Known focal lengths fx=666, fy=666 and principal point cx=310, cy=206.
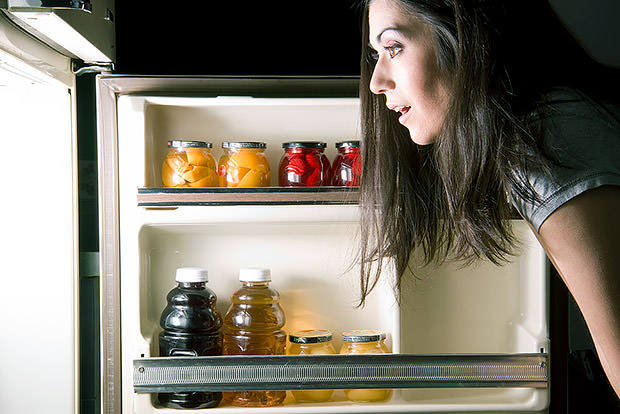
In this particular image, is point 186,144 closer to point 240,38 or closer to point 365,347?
point 240,38

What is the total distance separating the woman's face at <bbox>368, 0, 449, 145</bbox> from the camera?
94 cm

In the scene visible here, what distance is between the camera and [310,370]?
1283 millimetres

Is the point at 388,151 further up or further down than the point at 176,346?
further up

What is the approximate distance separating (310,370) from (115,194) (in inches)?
20.4

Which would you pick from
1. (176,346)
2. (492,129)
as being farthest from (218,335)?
(492,129)

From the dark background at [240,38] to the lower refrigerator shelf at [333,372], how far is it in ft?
2.13

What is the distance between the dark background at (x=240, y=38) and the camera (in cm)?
149

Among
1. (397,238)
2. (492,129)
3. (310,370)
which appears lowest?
(310,370)

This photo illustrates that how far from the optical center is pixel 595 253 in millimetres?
745

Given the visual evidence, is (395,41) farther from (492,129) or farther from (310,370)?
(310,370)

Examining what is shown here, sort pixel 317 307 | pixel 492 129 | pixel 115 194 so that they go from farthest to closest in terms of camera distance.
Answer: pixel 317 307 < pixel 115 194 < pixel 492 129

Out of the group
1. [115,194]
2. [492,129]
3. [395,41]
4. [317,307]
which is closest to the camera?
[492,129]

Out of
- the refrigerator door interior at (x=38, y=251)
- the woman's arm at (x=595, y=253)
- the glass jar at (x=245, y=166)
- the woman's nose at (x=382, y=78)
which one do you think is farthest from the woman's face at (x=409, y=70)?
the refrigerator door interior at (x=38, y=251)

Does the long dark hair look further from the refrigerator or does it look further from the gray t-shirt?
the refrigerator
